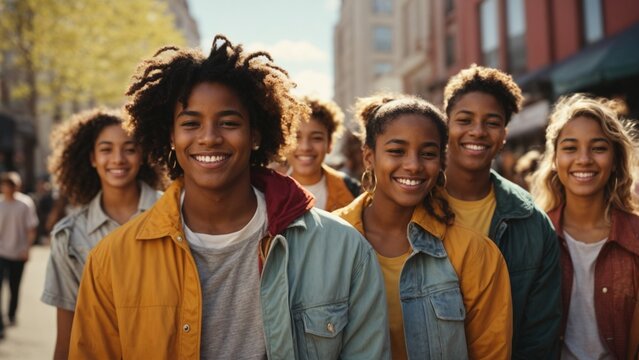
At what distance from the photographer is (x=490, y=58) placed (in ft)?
62.6

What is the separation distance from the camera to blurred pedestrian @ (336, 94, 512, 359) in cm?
294

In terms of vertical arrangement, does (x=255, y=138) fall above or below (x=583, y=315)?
above

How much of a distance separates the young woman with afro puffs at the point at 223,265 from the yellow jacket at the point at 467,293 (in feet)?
1.11

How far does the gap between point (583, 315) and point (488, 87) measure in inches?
54.8

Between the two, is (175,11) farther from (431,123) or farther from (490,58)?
(431,123)

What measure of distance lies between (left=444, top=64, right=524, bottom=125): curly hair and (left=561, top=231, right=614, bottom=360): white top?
94 cm

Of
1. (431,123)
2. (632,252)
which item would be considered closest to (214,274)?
(431,123)

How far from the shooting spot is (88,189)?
4449 millimetres

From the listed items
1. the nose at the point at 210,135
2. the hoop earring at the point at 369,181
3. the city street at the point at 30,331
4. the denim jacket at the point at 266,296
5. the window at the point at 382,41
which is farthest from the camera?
the window at the point at 382,41

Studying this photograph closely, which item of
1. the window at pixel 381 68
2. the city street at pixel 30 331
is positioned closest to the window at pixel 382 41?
the window at pixel 381 68

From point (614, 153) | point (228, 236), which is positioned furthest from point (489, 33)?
point (228, 236)

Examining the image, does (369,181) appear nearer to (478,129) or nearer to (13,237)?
(478,129)

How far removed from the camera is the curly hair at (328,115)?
16.7ft

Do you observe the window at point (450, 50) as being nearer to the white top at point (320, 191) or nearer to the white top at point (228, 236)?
the white top at point (320, 191)
